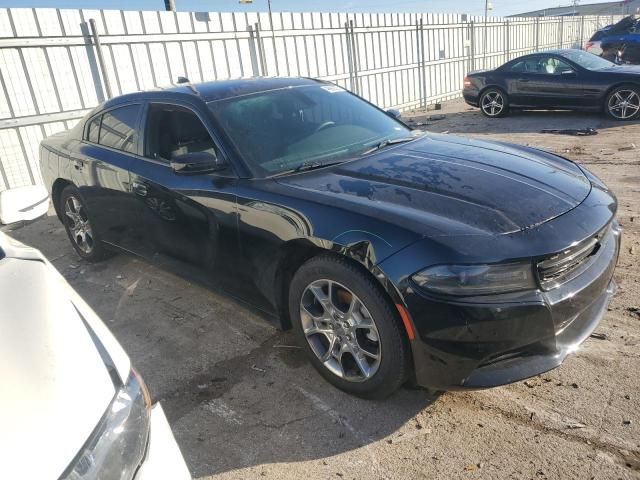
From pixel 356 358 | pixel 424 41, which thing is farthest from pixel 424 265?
pixel 424 41

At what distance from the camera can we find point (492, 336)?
2.18 meters

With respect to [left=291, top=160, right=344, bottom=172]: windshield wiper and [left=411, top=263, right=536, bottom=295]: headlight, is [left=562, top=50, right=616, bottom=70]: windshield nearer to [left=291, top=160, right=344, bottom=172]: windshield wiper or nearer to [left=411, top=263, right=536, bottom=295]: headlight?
[left=291, top=160, right=344, bottom=172]: windshield wiper

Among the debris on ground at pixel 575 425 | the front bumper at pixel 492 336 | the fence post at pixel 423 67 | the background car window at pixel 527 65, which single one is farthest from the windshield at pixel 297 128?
the fence post at pixel 423 67

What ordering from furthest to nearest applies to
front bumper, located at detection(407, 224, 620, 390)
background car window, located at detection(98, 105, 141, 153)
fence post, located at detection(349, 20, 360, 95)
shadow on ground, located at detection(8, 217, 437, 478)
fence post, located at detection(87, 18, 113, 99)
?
fence post, located at detection(349, 20, 360, 95), fence post, located at detection(87, 18, 113, 99), background car window, located at detection(98, 105, 141, 153), shadow on ground, located at detection(8, 217, 437, 478), front bumper, located at detection(407, 224, 620, 390)

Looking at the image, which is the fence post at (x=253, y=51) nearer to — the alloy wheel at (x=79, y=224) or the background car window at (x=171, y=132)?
the alloy wheel at (x=79, y=224)

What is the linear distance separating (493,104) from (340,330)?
10.7m

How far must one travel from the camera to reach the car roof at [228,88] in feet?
11.7

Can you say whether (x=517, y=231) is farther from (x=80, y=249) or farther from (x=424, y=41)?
(x=424, y=41)

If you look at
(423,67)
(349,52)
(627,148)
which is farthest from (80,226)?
(423,67)

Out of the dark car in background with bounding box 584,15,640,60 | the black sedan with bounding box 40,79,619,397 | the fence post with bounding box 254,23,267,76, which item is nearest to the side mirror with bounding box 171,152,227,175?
the black sedan with bounding box 40,79,619,397

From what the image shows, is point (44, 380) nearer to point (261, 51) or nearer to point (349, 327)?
point (349, 327)

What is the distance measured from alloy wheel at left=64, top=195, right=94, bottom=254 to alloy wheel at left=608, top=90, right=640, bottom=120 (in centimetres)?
991

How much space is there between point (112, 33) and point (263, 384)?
25.4 feet

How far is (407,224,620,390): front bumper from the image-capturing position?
2.16m
